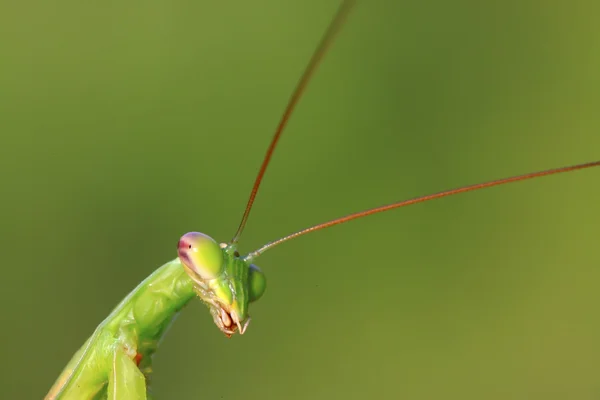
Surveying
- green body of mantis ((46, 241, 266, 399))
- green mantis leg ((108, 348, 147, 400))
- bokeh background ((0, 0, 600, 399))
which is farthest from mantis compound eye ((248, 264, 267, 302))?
bokeh background ((0, 0, 600, 399))

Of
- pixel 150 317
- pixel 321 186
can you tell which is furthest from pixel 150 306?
pixel 321 186

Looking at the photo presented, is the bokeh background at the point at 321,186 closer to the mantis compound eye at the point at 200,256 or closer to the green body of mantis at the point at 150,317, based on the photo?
the green body of mantis at the point at 150,317

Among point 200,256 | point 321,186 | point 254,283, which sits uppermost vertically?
point 200,256

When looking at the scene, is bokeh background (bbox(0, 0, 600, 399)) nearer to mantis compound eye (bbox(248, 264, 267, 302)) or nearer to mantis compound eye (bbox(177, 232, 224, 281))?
mantis compound eye (bbox(248, 264, 267, 302))

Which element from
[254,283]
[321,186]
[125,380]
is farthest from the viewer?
[321,186]

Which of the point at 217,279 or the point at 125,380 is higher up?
the point at 217,279

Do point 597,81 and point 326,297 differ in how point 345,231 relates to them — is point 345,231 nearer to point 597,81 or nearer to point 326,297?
point 326,297

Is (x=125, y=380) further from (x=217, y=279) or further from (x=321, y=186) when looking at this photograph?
(x=321, y=186)

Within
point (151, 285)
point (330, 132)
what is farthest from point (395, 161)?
point (151, 285)
